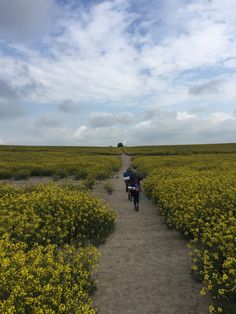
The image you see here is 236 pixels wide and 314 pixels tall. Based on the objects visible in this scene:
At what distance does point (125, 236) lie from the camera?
38.5ft

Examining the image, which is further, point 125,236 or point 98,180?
point 98,180

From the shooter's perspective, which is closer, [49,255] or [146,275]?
[49,255]

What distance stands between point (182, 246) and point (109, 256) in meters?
2.33

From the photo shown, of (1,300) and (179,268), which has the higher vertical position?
Result: (1,300)

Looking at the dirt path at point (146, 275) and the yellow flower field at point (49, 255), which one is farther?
the dirt path at point (146, 275)

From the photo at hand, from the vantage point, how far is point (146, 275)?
8.27 metres

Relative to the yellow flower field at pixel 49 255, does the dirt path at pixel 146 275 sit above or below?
below

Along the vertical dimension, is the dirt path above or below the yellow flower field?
below

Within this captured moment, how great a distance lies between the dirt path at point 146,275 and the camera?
22.4 ft

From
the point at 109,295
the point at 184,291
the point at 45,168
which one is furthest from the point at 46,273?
the point at 45,168

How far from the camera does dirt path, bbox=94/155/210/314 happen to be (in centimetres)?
684

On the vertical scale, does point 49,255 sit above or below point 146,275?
above

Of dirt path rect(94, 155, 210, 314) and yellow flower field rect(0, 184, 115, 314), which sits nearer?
yellow flower field rect(0, 184, 115, 314)

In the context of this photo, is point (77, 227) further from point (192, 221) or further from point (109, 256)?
point (192, 221)
